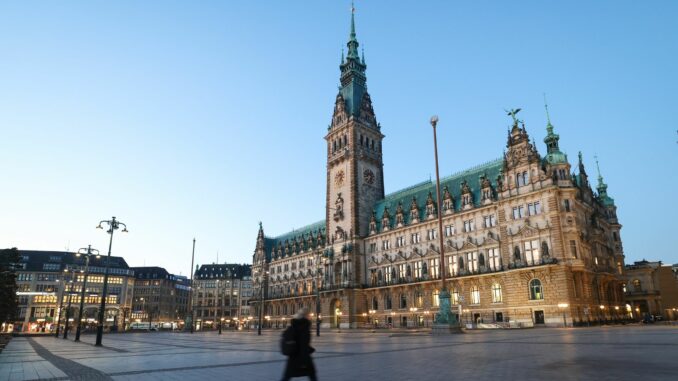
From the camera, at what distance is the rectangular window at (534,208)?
58725mm

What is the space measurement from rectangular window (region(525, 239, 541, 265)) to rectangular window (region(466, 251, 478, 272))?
29.0ft

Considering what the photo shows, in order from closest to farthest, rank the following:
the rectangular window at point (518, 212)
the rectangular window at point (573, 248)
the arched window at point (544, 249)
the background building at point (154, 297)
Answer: the rectangular window at point (573, 248) → the arched window at point (544, 249) → the rectangular window at point (518, 212) → the background building at point (154, 297)

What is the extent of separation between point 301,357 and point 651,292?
10156 cm

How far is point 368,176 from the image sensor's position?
93.2 meters

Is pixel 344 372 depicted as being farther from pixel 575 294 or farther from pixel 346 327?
pixel 346 327

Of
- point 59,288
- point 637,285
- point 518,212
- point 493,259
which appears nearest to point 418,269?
point 493,259

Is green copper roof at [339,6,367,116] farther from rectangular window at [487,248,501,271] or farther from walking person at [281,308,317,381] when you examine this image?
walking person at [281,308,317,381]

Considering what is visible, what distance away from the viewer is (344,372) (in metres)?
13.7

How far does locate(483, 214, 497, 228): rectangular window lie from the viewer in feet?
214

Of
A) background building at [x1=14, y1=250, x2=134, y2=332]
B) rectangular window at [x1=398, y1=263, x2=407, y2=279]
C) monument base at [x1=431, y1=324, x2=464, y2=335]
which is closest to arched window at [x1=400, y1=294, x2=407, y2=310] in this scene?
rectangular window at [x1=398, y1=263, x2=407, y2=279]

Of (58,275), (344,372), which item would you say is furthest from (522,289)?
(58,275)

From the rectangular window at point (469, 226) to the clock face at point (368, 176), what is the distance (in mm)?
28250

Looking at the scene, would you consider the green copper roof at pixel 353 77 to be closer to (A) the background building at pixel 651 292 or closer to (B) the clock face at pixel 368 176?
(B) the clock face at pixel 368 176

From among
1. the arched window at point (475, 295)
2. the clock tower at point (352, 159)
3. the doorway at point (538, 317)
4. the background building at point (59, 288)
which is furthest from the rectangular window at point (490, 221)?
the background building at point (59, 288)
